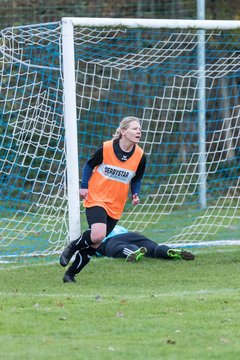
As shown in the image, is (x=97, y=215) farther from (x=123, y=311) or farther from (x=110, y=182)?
(x=123, y=311)

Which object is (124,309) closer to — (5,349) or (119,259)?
(5,349)

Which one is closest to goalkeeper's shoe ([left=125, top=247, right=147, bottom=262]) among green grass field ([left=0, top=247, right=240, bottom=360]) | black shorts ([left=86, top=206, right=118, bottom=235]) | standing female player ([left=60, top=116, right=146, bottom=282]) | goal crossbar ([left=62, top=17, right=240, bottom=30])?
green grass field ([left=0, top=247, right=240, bottom=360])

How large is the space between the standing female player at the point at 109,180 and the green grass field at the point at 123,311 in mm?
335

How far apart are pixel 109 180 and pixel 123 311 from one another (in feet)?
6.65

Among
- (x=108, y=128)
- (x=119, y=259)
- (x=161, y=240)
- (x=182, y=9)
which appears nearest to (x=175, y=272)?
(x=119, y=259)

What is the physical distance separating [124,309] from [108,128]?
8.58 metres

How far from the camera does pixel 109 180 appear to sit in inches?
353

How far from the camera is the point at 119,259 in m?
10.3

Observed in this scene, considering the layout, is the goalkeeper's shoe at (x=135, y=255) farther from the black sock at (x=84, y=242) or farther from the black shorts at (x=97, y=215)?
the black sock at (x=84, y=242)

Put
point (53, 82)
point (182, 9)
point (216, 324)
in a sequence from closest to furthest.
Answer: point (216, 324), point (53, 82), point (182, 9)

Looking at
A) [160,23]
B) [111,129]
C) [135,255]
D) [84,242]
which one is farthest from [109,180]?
[111,129]

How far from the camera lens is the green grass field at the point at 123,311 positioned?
6039 mm

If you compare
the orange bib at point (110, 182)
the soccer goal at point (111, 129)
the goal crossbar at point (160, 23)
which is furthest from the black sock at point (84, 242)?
the goal crossbar at point (160, 23)

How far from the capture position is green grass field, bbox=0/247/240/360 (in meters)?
6.04
